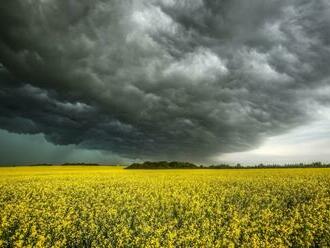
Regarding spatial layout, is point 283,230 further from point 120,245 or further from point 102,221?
point 102,221

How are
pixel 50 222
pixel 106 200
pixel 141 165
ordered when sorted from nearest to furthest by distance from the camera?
pixel 50 222 < pixel 106 200 < pixel 141 165

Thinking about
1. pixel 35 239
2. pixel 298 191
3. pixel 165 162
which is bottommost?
pixel 35 239

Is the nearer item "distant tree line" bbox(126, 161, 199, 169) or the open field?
the open field

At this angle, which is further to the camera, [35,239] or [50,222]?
[50,222]

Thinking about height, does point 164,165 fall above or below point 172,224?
above

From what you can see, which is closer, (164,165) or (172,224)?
(172,224)

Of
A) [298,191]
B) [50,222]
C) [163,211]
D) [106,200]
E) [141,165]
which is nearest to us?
[50,222]

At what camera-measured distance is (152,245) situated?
836 cm

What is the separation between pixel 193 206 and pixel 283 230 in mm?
5427

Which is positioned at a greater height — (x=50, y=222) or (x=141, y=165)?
(x=141, y=165)

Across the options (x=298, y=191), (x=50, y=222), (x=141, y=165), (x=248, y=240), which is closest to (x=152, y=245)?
(x=248, y=240)

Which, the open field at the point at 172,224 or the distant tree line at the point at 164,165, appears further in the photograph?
the distant tree line at the point at 164,165

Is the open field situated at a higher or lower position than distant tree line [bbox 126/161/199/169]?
lower

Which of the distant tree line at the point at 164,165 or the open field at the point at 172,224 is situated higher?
the distant tree line at the point at 164,165
